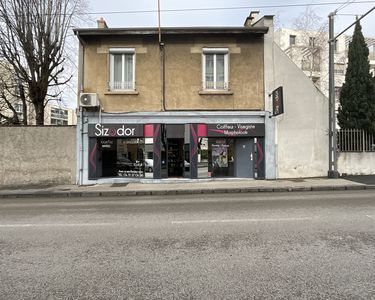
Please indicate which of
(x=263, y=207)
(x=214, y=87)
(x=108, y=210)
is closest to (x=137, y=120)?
(x=214, y=87)

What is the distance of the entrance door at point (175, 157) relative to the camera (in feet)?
54.9

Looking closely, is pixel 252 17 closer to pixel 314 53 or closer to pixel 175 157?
pixel 175 157

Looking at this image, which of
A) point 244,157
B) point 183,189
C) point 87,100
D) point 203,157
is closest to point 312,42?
point 244,157

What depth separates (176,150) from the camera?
662 inches

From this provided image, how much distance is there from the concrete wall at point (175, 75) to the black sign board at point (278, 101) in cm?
78

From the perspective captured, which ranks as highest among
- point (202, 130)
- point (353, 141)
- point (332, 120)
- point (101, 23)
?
point (101, 23)

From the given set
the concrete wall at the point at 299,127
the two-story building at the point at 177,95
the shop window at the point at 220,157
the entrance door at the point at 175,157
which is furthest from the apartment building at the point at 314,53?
the entrance door at the point at 175,157

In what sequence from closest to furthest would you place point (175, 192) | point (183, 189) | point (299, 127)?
point (175, 192) → point (183, 189) → point (299, 127)

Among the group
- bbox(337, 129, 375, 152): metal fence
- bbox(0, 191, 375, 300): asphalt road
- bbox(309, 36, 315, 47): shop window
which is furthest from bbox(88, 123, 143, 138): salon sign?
bbox(309, 36, 315, 47): shop window

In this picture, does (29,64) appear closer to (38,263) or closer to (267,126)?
(267,126)

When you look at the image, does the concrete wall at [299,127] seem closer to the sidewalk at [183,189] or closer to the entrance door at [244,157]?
the entrance door at [244,157]

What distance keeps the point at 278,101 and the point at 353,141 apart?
5.01 meters

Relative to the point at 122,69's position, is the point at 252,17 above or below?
above

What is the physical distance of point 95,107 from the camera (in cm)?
1616
